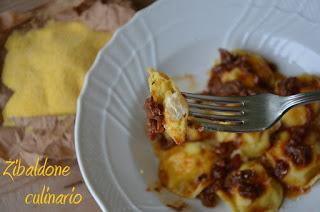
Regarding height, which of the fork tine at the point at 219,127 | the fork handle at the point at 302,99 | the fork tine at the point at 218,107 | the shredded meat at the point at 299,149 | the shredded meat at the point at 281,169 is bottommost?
the shredded meat at the point at 281,169

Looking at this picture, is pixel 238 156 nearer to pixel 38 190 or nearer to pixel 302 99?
pixel 302 99

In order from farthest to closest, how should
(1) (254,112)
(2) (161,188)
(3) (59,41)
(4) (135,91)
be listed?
(3) (59,41)
(4) (135,91)
(2) (161,188)
(1) (254,112)

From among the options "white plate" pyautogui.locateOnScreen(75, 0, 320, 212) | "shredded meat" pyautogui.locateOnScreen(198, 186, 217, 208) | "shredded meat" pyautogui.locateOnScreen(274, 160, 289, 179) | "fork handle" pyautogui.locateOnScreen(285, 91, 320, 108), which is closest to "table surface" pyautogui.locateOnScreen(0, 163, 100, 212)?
"white plate" pyautogui.locateOnScreen(75, 0, 320, 212)

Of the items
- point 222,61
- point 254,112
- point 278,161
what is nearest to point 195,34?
point 222,61

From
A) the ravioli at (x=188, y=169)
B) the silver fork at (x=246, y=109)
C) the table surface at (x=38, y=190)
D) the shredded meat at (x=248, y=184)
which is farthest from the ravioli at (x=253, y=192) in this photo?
the table surface at (x=38, y=190)

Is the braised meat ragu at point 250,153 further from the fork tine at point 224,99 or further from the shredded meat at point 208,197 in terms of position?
the fork tine at point 224,99

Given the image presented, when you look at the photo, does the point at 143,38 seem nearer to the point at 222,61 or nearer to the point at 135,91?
the point at 135,91
